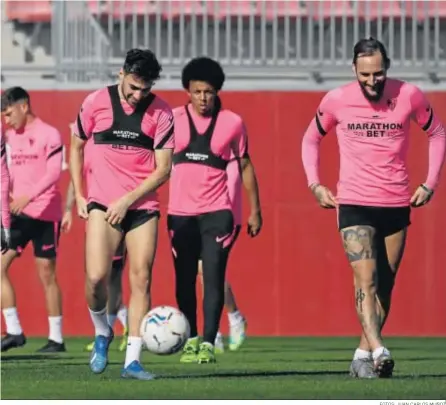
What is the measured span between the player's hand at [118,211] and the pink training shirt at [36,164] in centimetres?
495

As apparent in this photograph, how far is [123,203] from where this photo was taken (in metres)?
12.8

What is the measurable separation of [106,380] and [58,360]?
3.06 metres

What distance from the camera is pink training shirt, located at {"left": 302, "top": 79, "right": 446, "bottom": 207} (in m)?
13.0

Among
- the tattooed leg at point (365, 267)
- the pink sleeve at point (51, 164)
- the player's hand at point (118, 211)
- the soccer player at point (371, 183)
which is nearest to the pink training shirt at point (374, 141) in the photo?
the soccer player at point (371, 183)

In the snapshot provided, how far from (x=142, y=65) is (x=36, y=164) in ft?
18.3

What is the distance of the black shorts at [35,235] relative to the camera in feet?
58.4

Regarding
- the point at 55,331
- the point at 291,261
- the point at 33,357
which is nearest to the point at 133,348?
the point at 33,357

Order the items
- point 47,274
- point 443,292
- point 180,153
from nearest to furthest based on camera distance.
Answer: point 180,153, point 47,274, point 443,292

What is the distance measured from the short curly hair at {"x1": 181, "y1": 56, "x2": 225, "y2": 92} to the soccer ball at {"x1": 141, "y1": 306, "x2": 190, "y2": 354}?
7.34ft

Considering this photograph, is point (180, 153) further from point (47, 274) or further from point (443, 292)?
point (443, 292)

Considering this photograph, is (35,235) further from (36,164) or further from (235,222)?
(235,222)

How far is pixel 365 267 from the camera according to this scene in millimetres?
12969

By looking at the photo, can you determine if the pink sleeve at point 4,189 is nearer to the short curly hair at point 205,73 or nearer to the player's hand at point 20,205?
the short curly hair at point 205,73
